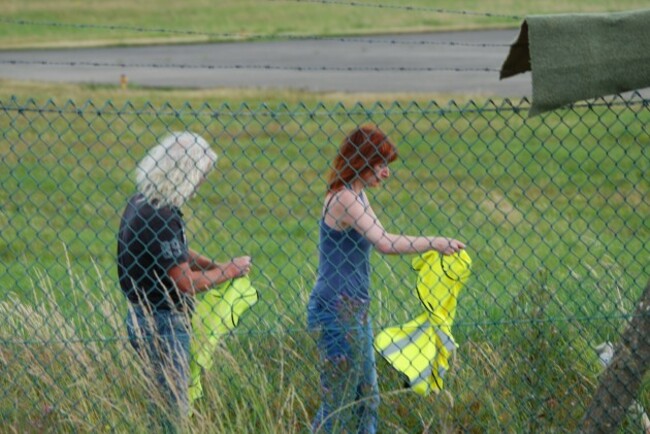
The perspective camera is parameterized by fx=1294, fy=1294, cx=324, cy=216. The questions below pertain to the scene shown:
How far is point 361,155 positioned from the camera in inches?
203

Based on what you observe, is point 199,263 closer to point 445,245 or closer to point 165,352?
point 165,352

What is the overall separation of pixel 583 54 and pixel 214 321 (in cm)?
181

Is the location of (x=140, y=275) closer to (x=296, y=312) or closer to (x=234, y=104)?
(x=296, y=312)

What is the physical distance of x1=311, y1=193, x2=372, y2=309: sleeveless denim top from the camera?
522 cm

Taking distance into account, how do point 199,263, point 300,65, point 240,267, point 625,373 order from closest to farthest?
point 625,373 < point 240,267 < point 199,263 < point 300,65

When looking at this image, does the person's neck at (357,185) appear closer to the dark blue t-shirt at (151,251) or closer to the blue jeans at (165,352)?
the dark blue t-shirt at (151,251)

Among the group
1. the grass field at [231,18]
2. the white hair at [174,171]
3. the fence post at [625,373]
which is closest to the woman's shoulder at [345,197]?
the white hair at [174,171]

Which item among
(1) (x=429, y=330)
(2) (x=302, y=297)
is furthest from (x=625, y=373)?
(2) (x=302, y=297)

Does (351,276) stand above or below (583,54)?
below

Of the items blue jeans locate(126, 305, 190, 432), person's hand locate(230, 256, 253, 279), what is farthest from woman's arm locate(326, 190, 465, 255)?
blue jeans locate(126, 305, 190, 432)

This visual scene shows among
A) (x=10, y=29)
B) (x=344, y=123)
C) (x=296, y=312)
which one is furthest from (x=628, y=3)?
(x=296, y=312)

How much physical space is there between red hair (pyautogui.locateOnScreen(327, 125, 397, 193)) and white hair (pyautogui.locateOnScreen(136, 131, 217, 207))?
21.3 inches

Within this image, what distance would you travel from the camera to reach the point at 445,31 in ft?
81.5

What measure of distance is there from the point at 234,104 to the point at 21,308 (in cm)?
1004
